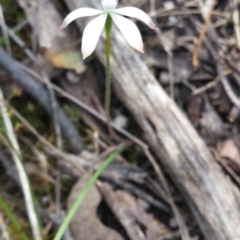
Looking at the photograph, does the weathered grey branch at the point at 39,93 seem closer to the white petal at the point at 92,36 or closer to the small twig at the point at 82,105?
the small twig at the point at 82,105

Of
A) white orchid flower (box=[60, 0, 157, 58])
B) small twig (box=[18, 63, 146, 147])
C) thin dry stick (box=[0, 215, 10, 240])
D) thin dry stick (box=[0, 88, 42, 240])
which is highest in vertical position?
white orchid flower (box=[60, 0, 157, 58])

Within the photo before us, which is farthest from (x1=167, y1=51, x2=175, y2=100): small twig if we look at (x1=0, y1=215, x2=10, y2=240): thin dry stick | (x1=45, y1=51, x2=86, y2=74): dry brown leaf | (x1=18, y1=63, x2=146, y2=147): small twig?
(x1=0, y1=215, x2=10, y2=240): thin dry stick

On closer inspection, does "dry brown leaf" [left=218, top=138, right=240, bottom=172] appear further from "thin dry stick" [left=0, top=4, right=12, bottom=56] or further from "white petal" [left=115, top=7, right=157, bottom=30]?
"thin dry stick" [left=0, top=4, right=12, bottom=56]

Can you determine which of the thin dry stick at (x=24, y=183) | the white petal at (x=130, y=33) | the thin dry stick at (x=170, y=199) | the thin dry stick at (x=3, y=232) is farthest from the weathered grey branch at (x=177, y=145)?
the thin dry stick at (x=3, y=232)

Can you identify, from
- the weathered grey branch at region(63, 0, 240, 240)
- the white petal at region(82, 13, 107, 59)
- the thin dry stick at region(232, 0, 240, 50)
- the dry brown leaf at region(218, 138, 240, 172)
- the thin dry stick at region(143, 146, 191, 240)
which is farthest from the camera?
the thin dry stick at region(232, 0, 240, 50)

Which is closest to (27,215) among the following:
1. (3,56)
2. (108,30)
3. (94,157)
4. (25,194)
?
(25,194)

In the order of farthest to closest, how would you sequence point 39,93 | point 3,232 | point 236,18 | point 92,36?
1. point 236,18
2. point 39,93
3. point 3,232
4. point 92,36

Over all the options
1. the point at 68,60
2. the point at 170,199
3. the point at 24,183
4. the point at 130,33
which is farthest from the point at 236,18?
the point at 24,183

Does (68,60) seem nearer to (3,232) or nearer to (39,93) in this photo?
(39,93)

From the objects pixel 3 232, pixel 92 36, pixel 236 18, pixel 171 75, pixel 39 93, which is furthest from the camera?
pixel 236 18
